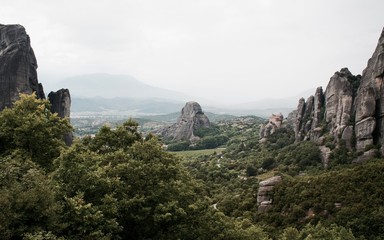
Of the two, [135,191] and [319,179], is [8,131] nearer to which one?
[135,191]

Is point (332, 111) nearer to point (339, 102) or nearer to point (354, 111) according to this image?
point (339, 102)

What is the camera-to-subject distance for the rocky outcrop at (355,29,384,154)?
55094 millimetres

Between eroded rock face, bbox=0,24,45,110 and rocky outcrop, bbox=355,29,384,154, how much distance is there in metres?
45.8

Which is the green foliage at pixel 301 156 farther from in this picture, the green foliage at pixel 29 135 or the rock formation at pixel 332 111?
the green foliage at pixel 29 135

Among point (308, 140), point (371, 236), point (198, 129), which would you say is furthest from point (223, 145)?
point (371, 236)

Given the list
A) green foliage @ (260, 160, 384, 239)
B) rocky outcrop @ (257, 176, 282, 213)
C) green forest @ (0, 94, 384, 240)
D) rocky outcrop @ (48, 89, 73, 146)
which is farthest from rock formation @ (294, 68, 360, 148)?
rocky outcrop @ (48, 89, 73, 146)

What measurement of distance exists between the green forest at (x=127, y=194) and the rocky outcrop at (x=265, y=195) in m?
0.69

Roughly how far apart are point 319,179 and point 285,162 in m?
24.7

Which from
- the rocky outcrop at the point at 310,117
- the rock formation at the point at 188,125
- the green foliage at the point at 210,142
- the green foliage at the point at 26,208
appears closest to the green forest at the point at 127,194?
the green foliage at the point at 26,208

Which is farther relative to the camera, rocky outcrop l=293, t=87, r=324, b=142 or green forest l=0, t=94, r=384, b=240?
rocky outcrop l=293, t=87, r=324, b=142

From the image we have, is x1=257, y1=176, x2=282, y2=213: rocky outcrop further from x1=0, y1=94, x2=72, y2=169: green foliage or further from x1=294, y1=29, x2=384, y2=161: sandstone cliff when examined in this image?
x1=0, y1=94, x2=72, y2=169: green foliage

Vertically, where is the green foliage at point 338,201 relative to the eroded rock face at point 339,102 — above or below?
below

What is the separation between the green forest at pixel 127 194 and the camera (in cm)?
1402

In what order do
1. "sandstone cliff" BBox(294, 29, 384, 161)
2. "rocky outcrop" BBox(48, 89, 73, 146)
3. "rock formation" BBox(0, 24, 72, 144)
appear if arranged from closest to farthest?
"rock formation" BBox(0, 24, 72, 144) → "rocky outcrop" BBox(48, 89, 73, 146) → "sandstone cliff" BBox(294, 29, 384, 161)
